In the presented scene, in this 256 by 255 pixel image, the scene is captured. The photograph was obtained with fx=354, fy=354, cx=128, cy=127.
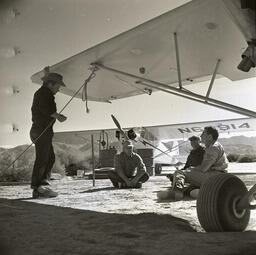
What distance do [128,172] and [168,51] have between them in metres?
2.93

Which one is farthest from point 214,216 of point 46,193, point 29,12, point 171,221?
point 29,12

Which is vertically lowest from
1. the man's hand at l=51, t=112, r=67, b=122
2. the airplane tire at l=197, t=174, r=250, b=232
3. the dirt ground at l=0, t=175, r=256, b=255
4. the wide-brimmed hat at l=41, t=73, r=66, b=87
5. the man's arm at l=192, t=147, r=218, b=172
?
the dirt ground at l=0, t=175, r=256, b=255

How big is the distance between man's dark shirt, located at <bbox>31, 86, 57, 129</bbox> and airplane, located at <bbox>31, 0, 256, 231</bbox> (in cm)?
29

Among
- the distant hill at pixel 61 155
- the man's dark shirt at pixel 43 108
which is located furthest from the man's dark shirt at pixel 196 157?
the distant hill at pixel 61 155

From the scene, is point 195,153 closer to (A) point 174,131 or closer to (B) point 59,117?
(B) point 59,117

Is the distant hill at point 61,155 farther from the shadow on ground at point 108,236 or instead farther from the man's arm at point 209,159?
the shadow on ground at point 108,236

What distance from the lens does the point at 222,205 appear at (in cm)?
224

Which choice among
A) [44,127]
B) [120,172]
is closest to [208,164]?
[120,172]

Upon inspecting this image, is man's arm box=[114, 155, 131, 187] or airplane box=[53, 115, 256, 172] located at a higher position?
airplane box=[53, 115, 256, 172]

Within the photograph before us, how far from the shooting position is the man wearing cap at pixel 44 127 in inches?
172

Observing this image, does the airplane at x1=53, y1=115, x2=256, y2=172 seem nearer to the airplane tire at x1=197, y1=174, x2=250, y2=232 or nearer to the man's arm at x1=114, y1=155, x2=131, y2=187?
the man's arm at x1=114, y1=155, x2=131, y2=187

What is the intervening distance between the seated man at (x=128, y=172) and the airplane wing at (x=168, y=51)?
148 centimetres

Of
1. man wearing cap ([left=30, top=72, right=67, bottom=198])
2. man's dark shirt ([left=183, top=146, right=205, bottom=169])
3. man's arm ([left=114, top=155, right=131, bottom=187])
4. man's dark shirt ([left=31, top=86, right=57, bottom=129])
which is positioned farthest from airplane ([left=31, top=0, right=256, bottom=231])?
man's dark shirt ([left=183, top=146, right=205, bottom=169])

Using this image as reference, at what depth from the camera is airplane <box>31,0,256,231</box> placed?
221 centimetres
